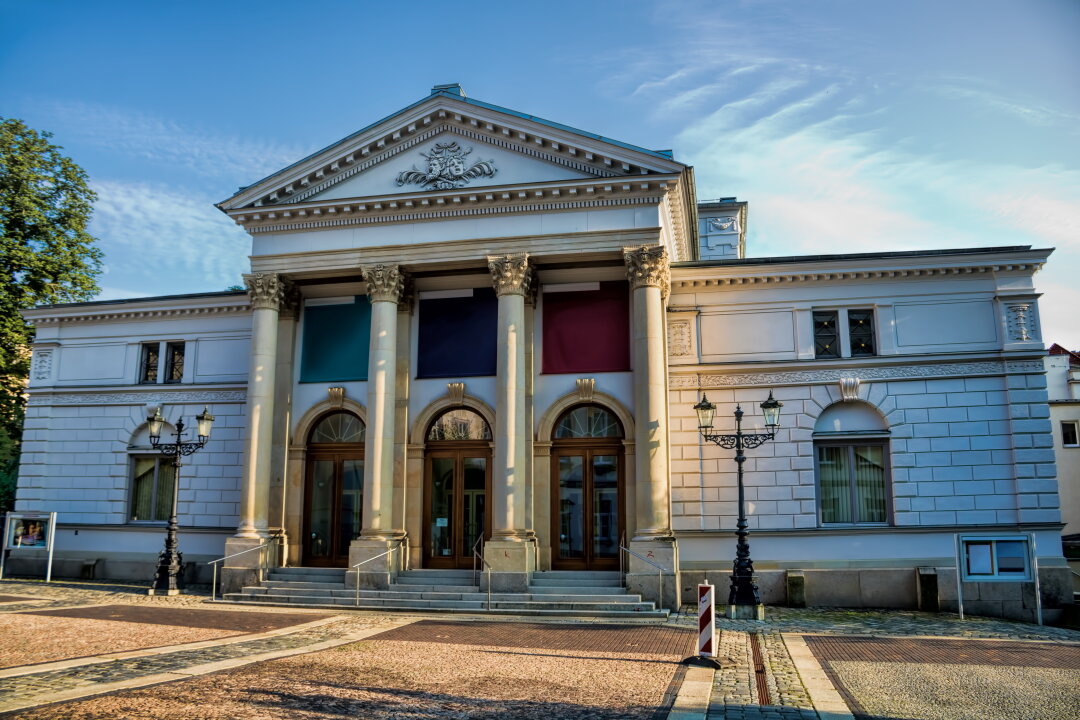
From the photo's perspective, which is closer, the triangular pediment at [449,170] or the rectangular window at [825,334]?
the triangular pediment at [449,170]

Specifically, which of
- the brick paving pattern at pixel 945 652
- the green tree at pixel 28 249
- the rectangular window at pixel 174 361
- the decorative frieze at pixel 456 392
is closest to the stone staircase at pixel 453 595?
the brick paving pattern at pixel 945 652

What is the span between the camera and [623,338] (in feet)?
76.5

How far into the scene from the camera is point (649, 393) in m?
21.1

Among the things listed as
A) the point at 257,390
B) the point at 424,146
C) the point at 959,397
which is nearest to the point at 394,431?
the point at 257,390

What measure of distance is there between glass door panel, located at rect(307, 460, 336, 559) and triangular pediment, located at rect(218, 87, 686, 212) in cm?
805

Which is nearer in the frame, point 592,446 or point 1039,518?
point 1039,518

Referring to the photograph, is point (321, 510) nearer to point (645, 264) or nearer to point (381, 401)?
point (381, 401)

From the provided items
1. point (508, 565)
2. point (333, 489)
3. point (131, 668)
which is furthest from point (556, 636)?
point (333, 489)

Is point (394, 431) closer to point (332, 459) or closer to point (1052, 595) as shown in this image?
point (332, 459)

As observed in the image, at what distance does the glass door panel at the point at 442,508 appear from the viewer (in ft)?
77.3

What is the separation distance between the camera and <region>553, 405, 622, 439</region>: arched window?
2331 cm

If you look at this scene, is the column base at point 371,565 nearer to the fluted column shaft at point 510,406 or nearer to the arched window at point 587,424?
the fluted column shaft at point 510,406

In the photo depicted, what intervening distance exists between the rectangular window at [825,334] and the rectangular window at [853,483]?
2.67 meters

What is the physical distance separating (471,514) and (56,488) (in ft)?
50.6
